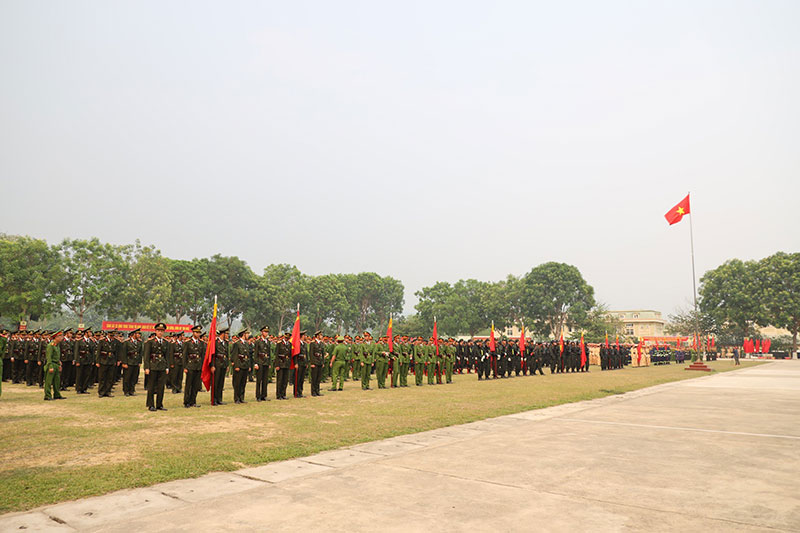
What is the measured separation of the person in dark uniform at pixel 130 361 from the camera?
14.5 m

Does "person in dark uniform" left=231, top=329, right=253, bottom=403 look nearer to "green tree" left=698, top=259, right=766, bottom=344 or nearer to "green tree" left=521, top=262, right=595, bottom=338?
"green tree" left=521, top=262, right=595, bottom=338

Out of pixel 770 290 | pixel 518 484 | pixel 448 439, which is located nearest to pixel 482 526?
pixel 518 484

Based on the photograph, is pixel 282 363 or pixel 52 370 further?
pixel 282 363

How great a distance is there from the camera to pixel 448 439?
8.22 m

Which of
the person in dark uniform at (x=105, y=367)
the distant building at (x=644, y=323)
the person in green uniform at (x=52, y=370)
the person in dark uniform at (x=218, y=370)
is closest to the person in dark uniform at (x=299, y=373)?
the person in dark uniform at (x=218, y=370)

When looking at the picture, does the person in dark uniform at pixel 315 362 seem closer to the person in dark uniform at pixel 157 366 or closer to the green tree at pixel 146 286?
the person in dark uniform at pixel 157 366

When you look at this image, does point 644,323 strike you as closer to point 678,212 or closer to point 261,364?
point 678,212

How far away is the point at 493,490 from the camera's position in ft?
17.6

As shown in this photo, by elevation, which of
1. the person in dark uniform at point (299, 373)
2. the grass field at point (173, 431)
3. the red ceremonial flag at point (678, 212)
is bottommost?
the grass field at point (173, 431)

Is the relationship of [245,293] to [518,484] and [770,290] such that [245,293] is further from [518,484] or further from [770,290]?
[770,290]

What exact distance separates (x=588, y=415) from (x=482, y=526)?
7761 mm

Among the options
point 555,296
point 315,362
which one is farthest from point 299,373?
point 555,296

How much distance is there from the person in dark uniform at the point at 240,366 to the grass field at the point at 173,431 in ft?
1.14

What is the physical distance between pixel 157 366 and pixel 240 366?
210cm
